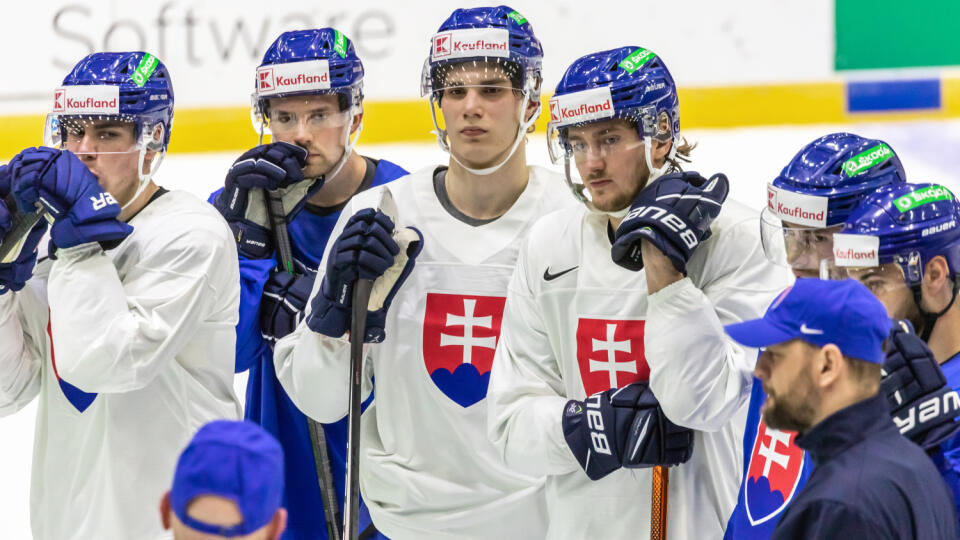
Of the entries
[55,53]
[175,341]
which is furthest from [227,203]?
[55,53]

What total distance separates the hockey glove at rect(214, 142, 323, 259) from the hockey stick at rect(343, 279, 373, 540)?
61 cm

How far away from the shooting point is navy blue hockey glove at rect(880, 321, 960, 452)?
2004 mm

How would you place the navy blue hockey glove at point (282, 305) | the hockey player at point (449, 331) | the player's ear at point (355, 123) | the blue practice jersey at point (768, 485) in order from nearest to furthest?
the blue practice jersey at point (768, 485)
the hockey player at point (449, 331)
the navy blue hockey glove at point (282, 305)
the player's ear at point (355, 123)

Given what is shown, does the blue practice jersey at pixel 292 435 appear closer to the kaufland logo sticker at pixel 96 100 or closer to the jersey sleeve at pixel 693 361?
the kaufland logo sticker at pixel 96 100

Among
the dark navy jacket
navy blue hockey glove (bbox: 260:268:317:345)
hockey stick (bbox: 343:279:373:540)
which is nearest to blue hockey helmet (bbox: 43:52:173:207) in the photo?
navy blue hockey glove (bbox: 260:268:317:345)

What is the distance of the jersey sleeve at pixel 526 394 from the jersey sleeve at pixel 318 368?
41cm

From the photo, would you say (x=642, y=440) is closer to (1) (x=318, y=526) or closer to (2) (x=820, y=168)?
(2) (x=820, y=168)

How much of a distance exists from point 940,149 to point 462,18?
396cm

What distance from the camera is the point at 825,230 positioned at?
2.43 m

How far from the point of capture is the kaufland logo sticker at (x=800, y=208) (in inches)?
94.9

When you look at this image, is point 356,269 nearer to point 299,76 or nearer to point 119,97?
point 119,97

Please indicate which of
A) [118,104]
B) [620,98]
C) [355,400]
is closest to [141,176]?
[118,104]

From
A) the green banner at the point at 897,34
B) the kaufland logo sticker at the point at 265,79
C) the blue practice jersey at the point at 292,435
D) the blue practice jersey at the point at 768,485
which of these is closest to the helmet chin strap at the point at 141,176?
the blue practice jersey at the point at 292,435

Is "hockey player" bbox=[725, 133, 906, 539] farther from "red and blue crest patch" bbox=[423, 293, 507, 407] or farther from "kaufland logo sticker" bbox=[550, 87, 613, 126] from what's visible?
"red and blue crest patch" bbox=[423, 293, 507, 407]
